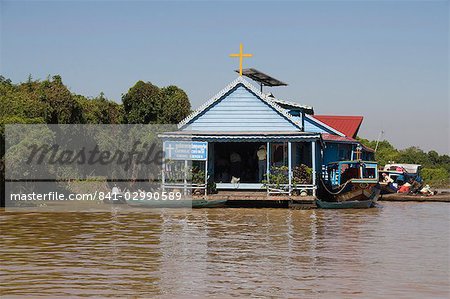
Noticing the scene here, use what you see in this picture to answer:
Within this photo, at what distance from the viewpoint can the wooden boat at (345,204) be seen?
80.6 ft

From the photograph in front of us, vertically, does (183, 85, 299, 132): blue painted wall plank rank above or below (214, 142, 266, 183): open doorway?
above

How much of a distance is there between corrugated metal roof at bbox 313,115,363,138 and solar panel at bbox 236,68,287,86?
9.68 m

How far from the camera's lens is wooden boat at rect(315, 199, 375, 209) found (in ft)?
80.6

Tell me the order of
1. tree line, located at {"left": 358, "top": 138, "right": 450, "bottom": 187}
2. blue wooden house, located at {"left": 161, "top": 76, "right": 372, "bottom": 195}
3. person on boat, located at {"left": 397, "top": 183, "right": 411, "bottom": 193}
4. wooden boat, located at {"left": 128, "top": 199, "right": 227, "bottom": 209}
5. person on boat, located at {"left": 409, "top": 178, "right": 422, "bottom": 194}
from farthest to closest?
tree line, located at {"left": 358, "top": 138, "right": 450, "bottom": 187}, person on boat, located at {"left": 409, "top": 178, "right": 422, "bottom": 194}, person on boat, located at {"left": 397, "top": 183, "right": 411, "bottom": 193}, blue wooden house, located at {"left": 161, "top": 76, "right": 372, "bottom": 195}, wooden boat, located at {"left": 128, "top": 199, "right": 227, "bottom": 209}

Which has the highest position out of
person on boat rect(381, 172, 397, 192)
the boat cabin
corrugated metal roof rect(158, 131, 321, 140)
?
corrugated metal roof rect(158, 131, 321, 140)

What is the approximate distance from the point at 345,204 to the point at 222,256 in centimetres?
1344

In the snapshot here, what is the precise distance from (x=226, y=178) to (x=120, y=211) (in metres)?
5.58

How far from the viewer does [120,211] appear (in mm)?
23625

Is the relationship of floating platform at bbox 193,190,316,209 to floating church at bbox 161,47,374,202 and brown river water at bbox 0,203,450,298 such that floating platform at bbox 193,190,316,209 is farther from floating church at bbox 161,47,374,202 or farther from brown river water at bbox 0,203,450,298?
brown river water at bbox 0,203,450,298

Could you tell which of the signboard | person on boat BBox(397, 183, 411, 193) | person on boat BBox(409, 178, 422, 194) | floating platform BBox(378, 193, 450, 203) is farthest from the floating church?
person on boat BBox(409, 178, 422, 194)

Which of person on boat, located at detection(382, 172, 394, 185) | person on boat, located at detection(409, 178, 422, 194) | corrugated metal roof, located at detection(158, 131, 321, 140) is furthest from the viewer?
person on boat, located at detection(409, 178, 422, 194)

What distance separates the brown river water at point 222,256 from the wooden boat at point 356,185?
385 centimetres

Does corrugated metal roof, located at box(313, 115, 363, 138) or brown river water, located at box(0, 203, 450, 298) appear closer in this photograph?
brown river water, located at box(0, 203, 450, 298)

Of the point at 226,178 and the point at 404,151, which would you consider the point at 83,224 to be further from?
the point at 404,151
